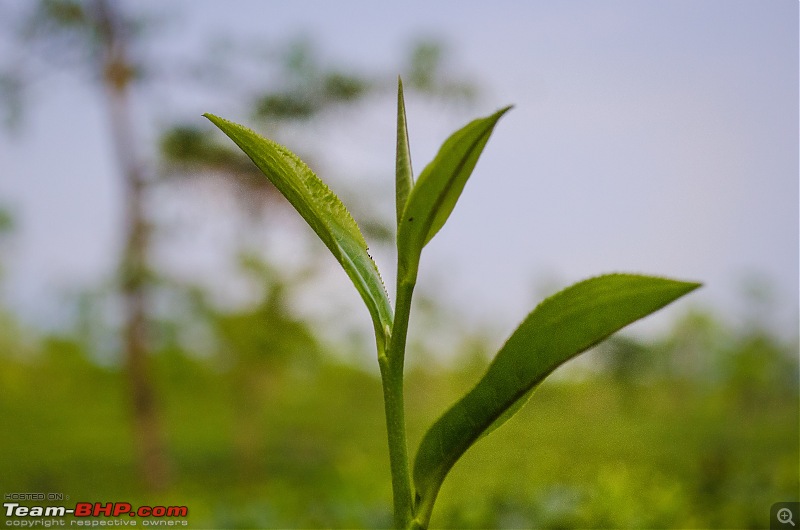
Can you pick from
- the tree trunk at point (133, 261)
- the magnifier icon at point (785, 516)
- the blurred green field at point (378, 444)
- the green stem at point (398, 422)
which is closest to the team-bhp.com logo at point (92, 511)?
the blurred green field at point (378, 444)

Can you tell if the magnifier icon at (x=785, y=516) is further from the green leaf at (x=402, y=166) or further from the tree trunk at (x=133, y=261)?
the tree trunk at (x=133, y=261)

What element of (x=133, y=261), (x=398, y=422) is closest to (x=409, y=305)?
(x=398, y=422)

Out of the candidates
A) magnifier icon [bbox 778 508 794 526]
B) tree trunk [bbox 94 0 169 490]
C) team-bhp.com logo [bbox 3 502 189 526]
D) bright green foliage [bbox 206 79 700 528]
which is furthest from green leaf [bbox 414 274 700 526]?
tree trunk [bbox 94 0 169 490]

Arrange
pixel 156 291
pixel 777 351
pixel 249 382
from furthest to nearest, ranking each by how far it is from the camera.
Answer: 1. pixel 249 382
2. pixel 156 291
3. pixel 777 351

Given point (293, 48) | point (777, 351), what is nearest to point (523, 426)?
point (777, 351)

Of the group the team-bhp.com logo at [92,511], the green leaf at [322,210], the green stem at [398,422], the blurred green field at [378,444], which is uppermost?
the green leaf at [322,210]

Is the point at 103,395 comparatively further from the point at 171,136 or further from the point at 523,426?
the point at 523,426

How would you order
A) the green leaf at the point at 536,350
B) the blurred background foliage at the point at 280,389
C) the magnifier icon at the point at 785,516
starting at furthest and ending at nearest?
the blurred background foliage at the point at 280,389 < the magnifier icon at the point at 785,516 < the green leaf at the point at 536,350

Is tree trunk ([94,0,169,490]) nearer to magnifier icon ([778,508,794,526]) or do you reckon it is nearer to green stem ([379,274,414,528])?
magnifier icon ([778,508,794,526])
